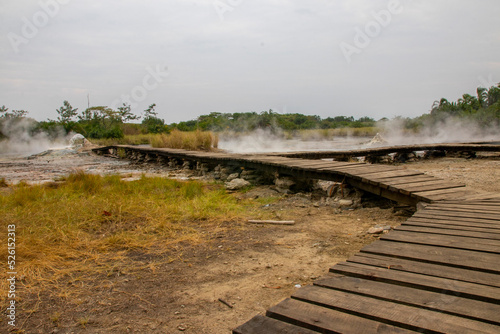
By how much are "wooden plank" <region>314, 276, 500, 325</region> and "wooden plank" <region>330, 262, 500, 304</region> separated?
37 mm

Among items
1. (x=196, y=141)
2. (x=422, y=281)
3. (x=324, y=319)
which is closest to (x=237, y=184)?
(x=422, y=281)

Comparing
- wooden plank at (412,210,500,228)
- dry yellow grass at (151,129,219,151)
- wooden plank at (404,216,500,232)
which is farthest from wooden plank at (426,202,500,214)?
dry yellow grass at (151,129,219,151)

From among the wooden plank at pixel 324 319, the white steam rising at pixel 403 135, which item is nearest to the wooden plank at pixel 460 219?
the wooden plank at pixel 324 319

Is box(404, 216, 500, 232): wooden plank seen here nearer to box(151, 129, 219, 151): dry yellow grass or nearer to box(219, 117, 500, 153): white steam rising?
box(151, 129, 219, 151): dry yellow grass

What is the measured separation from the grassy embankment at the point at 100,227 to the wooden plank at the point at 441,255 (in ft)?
6.03

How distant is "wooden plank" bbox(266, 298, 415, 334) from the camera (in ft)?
4.44

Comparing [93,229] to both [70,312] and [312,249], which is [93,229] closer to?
[70,312]

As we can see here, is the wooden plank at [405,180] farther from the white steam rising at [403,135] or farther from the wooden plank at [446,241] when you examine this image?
the white steam rising at [403,135]

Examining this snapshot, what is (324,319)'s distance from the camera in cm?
143

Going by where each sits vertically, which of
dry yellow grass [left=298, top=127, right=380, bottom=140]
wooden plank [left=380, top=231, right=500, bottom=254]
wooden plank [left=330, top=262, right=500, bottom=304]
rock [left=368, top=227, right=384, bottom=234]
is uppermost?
dry yellow grass [left=298, top=127, right=380, bottom=140]

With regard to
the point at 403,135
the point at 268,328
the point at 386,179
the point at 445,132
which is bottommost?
the point at 268,328

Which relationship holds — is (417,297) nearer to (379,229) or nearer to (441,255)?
(441,255)

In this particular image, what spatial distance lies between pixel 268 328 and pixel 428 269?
102 centimetres

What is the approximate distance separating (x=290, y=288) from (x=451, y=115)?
28.6m
